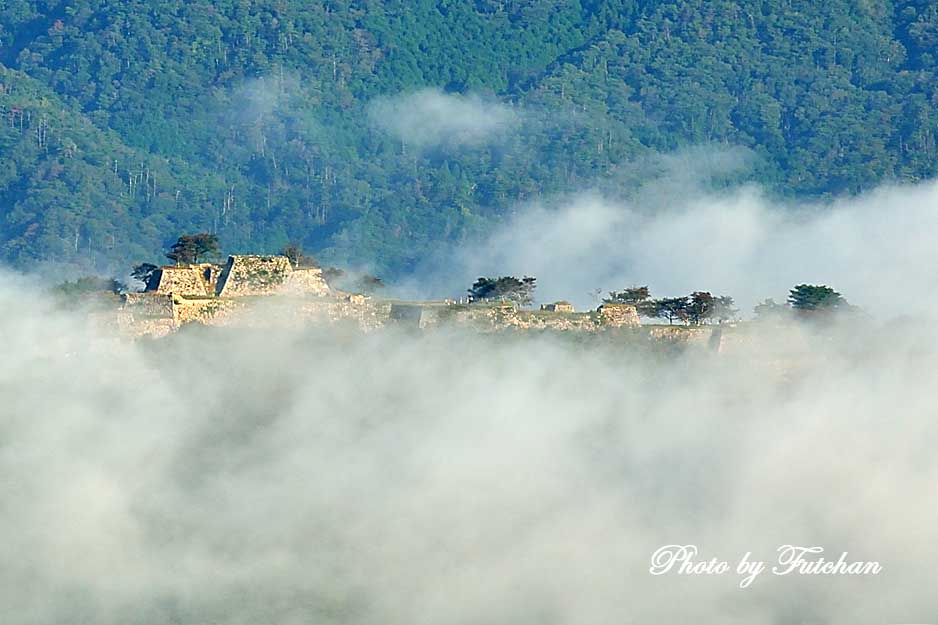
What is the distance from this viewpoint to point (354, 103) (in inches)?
6575

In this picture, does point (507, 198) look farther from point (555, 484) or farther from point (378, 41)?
point (555, 484)

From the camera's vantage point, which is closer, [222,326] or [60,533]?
[60,533]

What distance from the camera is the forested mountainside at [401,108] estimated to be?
481 feet

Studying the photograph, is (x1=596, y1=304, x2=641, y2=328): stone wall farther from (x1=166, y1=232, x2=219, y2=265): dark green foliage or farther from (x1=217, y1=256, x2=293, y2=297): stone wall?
(x1=166, y1=232, x2=219, y2=265): dark green foliage

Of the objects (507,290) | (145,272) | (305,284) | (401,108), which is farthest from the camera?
(401,108)

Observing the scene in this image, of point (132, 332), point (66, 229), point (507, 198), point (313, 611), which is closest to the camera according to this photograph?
point (313, 611)

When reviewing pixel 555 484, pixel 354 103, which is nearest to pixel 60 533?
pixel 555 484

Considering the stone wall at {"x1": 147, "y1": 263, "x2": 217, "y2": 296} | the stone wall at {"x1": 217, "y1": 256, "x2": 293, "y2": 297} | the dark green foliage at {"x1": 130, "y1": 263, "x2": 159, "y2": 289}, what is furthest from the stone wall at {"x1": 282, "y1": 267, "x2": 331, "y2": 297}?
the dark green foliage at {"x1": 130, "y1": 263, "x2": 159, "y2": 289}

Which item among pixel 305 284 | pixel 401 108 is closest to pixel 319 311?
pixel 305 284

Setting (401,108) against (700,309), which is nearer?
(700,309)

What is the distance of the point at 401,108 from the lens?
164750 millimetres

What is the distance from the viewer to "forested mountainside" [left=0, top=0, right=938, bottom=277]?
146750 millimetres

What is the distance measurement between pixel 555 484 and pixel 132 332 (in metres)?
12.5

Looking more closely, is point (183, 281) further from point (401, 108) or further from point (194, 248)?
point (401, 108)
